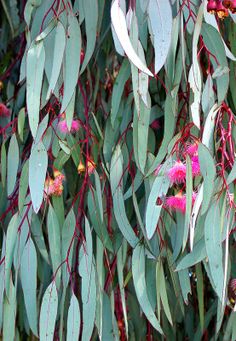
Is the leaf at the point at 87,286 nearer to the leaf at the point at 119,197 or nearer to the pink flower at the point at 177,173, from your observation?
the leaf at the point at 119,197

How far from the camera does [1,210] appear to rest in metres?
1.68

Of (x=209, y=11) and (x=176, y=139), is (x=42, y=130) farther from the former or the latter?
(x=209, y=11)

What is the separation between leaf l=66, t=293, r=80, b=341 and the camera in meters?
1.36

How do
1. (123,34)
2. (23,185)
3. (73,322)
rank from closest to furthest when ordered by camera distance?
(123,34) < (73,322) < (23,185)

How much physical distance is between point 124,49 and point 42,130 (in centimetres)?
24

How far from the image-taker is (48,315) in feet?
4.50

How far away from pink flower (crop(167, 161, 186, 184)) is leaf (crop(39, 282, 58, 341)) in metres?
0.26

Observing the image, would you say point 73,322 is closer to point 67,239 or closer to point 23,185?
point 67,239

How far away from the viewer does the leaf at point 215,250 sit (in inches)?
50.6

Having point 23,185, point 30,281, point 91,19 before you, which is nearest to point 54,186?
point 23,185

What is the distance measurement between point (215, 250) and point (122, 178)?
0.27m

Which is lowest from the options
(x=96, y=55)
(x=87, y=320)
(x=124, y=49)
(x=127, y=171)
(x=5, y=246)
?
(x=87, y=320)

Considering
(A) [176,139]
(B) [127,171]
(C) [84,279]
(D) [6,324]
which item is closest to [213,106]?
(A) [176,139]

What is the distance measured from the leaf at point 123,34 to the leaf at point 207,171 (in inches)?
5.8
